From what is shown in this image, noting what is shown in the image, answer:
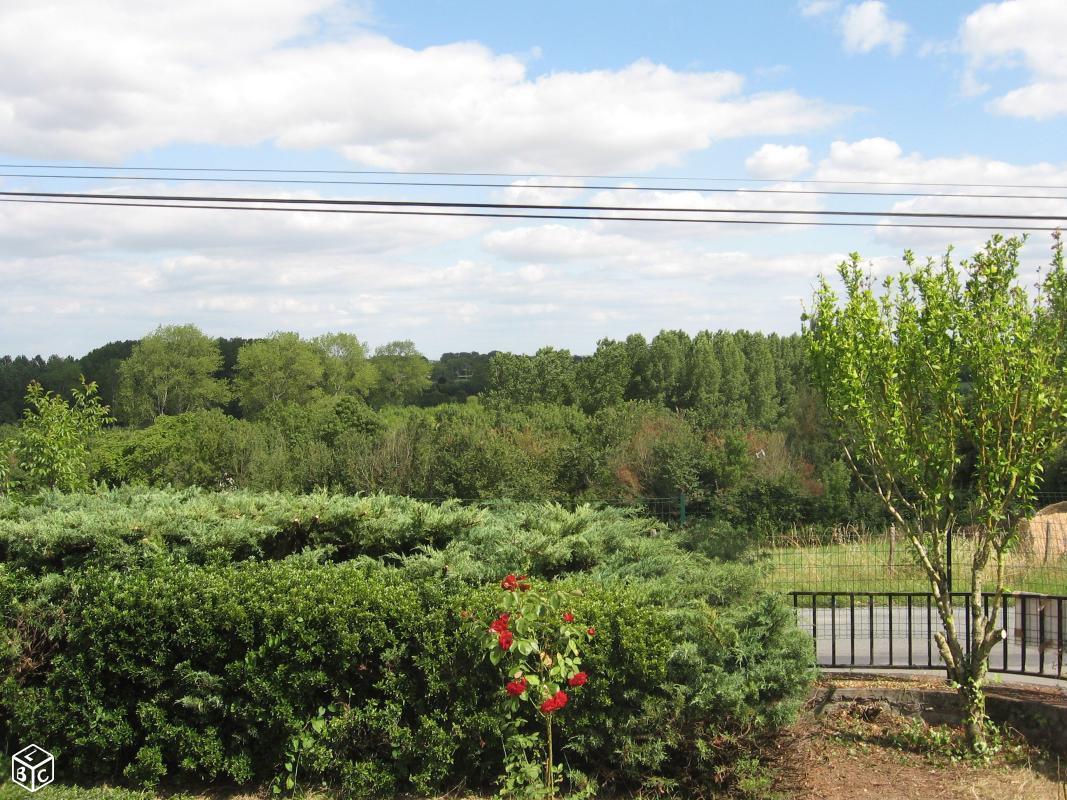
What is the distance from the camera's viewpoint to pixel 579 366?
47.0m

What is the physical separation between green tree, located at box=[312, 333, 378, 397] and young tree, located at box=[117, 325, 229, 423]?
26.0 feet

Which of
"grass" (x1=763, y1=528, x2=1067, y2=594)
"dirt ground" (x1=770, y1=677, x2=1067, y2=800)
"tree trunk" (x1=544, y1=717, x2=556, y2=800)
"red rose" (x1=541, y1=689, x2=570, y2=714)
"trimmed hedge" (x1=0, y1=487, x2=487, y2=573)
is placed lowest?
"grass" (x1=763, y1=528, x2=1067, y2=594)

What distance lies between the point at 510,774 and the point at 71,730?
8.90 feet

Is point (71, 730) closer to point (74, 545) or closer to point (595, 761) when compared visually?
point (74, 545)

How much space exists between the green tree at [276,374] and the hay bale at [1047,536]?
53.1m

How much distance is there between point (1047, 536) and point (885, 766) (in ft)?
32.3

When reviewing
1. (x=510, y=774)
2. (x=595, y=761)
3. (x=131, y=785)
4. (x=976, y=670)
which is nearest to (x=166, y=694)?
(x=131, y=785)

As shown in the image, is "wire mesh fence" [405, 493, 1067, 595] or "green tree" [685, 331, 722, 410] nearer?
"wire mesh fence" [405, 493, 1067, 595]

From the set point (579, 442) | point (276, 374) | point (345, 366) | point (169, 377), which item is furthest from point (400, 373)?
point (579, 442)

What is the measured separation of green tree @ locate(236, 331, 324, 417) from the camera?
62938mm

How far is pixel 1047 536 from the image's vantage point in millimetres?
13836

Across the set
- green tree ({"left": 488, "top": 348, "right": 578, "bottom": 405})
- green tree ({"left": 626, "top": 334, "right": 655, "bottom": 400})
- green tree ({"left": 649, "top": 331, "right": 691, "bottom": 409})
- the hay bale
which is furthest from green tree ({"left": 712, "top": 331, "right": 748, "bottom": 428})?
the hay bale

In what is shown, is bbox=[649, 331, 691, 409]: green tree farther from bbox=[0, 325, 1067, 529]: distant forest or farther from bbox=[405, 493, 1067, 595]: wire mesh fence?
bbox=[405, 493, 1067, 595]: wire mesh fence

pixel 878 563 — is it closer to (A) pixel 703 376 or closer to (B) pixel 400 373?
(A) pixel 703 376
